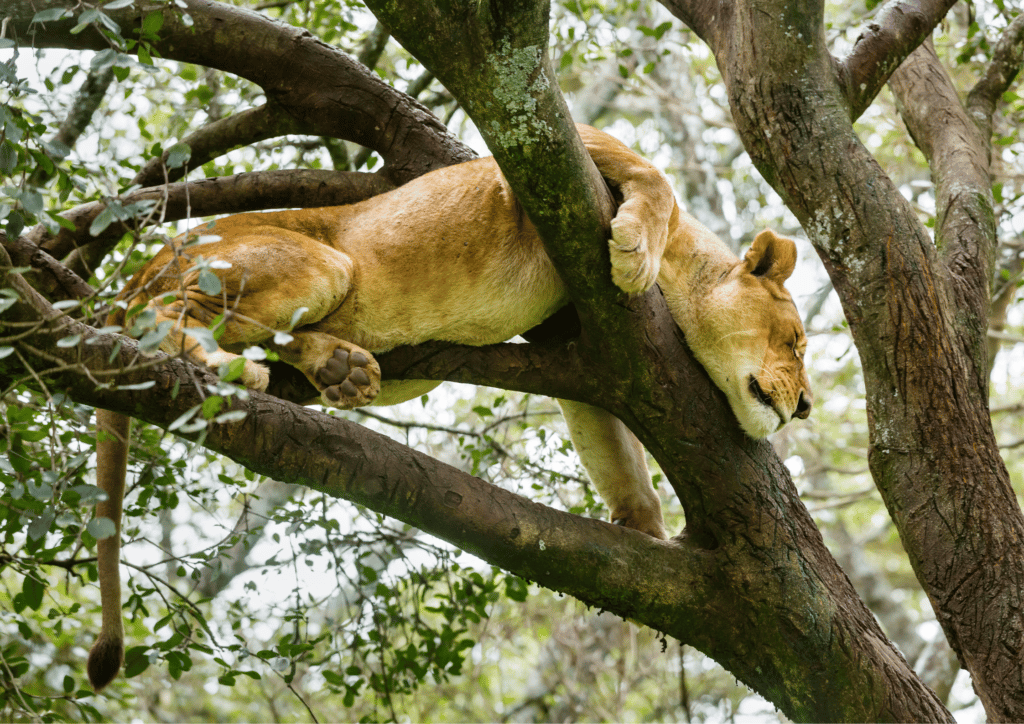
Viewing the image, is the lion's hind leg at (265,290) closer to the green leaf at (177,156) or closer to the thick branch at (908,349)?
the green leaf at (177,156)

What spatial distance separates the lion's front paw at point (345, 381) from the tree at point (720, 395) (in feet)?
0.97

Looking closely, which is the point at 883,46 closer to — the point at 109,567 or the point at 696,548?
the point at 696,548

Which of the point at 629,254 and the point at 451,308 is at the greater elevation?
the point at 451,308

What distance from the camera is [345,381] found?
3.30m

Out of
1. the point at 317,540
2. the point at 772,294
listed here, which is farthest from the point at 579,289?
the point at 317,540

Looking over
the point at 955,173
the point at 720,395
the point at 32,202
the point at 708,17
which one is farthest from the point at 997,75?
the point at 32,202

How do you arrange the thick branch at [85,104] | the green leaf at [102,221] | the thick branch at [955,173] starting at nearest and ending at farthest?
the green leaf at [102,221] → the thick branch at [955,173] → the thick branch at [85,104]

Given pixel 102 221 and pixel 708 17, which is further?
pixel 708 17

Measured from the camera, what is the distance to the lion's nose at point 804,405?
383 centimetres

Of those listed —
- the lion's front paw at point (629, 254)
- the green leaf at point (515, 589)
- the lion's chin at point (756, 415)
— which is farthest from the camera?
the green leaf at point (515, 589)

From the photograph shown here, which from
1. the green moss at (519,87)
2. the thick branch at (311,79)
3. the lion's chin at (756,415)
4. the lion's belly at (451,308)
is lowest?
the lion's chin at (756,415)

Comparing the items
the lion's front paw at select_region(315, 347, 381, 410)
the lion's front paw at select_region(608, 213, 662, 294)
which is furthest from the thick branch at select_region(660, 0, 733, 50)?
the lion's front paw at select_region(315, 347, 381, 410)

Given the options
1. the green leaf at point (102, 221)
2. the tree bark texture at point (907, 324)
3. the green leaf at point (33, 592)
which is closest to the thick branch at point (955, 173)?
the tree bark texture at point (907, 324)

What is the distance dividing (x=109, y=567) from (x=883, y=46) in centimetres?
385
